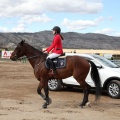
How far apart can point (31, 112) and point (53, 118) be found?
1.06 metres

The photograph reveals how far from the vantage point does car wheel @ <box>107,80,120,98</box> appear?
12.9 meters

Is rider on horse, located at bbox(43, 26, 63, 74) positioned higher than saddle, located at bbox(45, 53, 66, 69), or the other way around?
rider on horse, located at bbox(43, 26, 63, 74)

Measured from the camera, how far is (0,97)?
1243 cm

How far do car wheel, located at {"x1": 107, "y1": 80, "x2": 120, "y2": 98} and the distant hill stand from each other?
11383 centimetres

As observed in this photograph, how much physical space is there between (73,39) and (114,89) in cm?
13261

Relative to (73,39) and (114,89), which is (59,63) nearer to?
(114,89)

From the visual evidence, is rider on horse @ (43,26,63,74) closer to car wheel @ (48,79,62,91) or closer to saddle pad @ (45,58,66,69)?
saddle pad @ (45,58,66,69)

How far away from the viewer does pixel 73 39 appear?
145 metres

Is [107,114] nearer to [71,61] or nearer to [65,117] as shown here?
[65,117]

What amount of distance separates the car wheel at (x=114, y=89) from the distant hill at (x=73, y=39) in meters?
114

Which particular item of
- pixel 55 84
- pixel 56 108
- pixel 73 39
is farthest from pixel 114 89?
pixel 73 39

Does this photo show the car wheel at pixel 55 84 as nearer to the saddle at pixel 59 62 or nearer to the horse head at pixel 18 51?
the horse head at pixel 18 51

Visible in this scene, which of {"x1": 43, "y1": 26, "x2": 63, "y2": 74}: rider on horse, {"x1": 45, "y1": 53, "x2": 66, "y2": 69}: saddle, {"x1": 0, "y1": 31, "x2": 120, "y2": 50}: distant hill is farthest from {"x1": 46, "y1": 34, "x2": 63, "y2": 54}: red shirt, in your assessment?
{"x1": 0, "y1": 31, "x2": 120, "y2": 50}: distant hill

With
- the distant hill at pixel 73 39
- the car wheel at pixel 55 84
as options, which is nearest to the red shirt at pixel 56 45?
the car wheel at pixel 55 84
